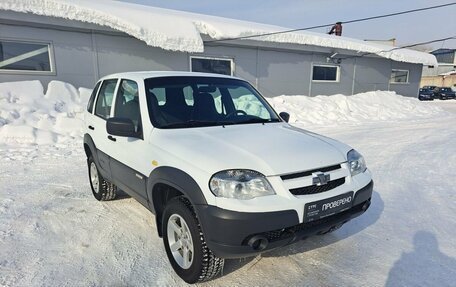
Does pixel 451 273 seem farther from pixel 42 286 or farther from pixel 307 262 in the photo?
pixel 42 286

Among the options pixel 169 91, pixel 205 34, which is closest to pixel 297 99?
pixel 205 34

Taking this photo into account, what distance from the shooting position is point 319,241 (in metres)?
3.43

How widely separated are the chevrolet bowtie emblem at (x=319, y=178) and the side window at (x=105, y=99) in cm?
279

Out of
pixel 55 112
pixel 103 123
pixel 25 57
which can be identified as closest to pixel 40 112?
pixel 55 112

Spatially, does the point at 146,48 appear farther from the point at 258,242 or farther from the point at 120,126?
the point at 258,242

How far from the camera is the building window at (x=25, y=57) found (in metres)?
9.29

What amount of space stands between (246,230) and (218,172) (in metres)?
0.48

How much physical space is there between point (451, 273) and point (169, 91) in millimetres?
3299

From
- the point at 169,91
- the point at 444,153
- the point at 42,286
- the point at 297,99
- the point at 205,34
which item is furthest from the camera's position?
the point at 297,99

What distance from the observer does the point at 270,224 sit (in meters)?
2.35

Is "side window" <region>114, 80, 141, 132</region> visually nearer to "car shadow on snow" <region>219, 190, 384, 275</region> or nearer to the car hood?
the car hood

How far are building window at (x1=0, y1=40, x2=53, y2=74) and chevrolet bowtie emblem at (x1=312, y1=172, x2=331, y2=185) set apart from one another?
400 inches

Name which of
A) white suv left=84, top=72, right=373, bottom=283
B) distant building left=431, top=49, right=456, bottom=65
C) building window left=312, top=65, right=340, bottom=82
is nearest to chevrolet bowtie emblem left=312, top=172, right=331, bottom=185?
white suv left=84, top=72, right=373, bottom=283

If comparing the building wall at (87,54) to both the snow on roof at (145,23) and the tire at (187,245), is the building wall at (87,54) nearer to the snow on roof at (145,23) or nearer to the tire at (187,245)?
the snow on roof at (145,23)
